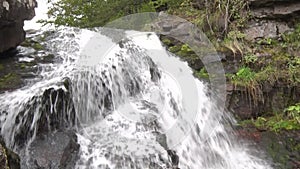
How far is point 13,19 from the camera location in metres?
5.66

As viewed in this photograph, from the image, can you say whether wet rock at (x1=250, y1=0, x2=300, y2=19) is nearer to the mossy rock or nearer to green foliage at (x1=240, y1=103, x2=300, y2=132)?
green foliage at (x1=240, y1=103, x2=300, y2=132)

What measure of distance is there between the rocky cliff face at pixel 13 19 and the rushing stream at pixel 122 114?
78cm

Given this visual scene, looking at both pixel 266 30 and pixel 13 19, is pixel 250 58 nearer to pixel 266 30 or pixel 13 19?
pixel 266 30

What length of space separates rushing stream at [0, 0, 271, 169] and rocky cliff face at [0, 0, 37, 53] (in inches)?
30.8

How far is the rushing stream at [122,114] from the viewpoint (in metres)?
4.51

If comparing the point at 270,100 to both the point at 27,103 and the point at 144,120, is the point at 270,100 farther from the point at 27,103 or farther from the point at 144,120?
the point at 27,103

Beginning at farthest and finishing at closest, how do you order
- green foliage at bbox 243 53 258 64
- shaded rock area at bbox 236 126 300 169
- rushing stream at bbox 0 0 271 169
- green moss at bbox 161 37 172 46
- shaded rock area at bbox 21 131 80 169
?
green moss at bbox 161 37 172 46, green foliage at bbox 243 53 258 64, shaded rock area at bbox 236 126 300 169, rushing stream at bbox 0 0 271 169, shaded rock area at bbox 21 131 80 169

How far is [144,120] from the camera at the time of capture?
5398 millimetres

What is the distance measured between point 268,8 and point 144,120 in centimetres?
409

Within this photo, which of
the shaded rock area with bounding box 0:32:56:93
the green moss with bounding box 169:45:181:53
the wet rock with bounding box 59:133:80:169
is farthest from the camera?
the green moss with bounding box 169:45:181:53

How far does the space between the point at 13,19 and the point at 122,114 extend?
2433mm

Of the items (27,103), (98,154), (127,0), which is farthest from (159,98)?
(127,0)

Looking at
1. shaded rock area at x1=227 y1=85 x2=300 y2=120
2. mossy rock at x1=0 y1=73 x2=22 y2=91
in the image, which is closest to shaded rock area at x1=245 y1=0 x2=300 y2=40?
shaded rock area at x1=227 y1=85 x2=300 y2=120

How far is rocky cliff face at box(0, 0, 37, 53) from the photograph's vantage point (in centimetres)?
538
